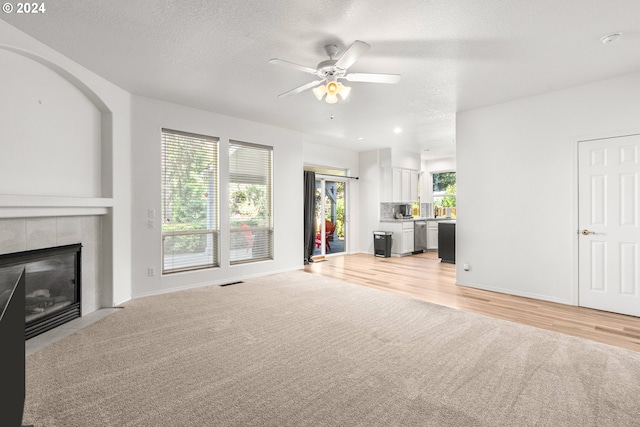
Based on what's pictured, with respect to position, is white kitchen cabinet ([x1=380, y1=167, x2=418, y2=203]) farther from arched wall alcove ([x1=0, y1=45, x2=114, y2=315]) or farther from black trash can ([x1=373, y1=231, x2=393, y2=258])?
arched wall alcove ([x1=0, y1=45, x2=114, y2=315])

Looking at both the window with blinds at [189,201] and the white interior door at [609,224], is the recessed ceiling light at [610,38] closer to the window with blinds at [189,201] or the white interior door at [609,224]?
the white interior door at [609,224]

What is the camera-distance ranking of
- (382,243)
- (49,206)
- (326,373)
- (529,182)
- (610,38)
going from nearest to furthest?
Result: (326,373)
(610,38)
(49,206)
(529,182)
(382,243)

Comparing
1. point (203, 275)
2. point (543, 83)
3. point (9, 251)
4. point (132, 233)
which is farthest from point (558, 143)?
point (9, 251)

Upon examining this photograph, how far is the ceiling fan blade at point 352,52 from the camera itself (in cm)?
243

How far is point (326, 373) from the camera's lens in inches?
91.2

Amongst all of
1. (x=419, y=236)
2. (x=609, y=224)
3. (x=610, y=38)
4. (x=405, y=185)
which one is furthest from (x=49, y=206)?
(x=419, y=236)

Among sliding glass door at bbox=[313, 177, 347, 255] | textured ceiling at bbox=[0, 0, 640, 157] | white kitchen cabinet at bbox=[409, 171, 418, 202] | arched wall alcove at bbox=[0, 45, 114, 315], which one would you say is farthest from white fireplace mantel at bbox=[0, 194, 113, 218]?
white kitchen cabinet at bbox=[409, 171, 418, 202]

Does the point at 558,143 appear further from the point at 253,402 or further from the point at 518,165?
the point at 253,402

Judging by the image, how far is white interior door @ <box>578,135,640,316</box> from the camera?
3.59m

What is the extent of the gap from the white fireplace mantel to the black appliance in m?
6.34

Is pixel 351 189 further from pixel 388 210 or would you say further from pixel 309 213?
pixel 309 213

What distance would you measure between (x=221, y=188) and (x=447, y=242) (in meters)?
5.00

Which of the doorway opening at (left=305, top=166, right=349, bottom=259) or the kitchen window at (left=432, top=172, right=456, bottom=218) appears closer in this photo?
the doorway opening at (left=305, top=166, right=349, bottom=259)

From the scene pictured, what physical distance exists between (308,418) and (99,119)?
411cm
